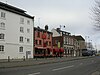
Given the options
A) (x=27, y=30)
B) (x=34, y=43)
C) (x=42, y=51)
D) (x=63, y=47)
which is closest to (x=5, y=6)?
(x=27, y=30)

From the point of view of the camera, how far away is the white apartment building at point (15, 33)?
52594 millimetres

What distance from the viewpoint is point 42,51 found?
70375 millimetres

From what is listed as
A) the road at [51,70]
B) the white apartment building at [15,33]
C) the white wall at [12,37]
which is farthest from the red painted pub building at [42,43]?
the road at [51,70]

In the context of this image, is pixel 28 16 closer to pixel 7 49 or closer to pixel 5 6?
pixel 5 6

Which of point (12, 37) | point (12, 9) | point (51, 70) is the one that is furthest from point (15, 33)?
point (51, 70)

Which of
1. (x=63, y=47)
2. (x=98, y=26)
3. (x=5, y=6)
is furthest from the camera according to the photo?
(x=63, y=47)

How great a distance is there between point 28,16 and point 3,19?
11.9 m

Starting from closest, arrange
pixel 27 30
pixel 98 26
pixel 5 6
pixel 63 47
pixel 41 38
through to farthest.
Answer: pixel 98 26 < pixel 5 6 < pixel 27 30 < pixel 41 38 < pixel 63 47

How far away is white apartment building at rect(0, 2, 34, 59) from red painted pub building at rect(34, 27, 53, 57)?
10.5 ft

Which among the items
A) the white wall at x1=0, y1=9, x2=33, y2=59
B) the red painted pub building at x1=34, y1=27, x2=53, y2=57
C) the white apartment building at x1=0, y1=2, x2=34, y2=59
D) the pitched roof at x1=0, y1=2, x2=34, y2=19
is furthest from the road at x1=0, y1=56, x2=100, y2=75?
the red painted pub building at x1=34, y1=27, x2=53, y2=57

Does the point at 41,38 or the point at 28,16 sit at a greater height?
the point at 28,16

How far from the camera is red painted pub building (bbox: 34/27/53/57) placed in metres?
66.9

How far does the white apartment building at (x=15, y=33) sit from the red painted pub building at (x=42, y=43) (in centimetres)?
320

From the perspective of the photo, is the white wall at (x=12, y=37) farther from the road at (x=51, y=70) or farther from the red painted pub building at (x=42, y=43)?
the road at (x=51, y=70)
